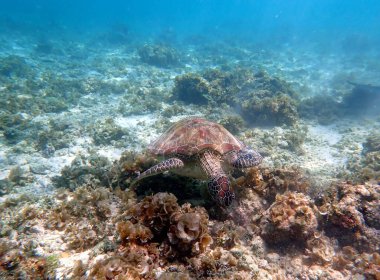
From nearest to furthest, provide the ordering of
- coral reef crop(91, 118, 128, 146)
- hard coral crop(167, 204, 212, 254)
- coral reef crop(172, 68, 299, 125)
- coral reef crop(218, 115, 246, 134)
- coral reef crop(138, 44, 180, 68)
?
hard coral crop(167, 204, 212, 254)
coral reef crop(91, 118, 128, 146)
coral reef crop(218, 115, 246, 134)
coral reef crop(172, 68, 299, 125)
coral reef crop(138, 44, 180, 68)

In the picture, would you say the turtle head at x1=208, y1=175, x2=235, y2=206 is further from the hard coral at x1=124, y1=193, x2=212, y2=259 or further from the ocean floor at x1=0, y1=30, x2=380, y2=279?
the hard coral at x1=124, y1=193, x2=212, y2=259

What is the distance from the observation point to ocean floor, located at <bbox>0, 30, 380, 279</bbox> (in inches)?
116

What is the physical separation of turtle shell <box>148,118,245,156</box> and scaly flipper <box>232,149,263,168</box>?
33cm

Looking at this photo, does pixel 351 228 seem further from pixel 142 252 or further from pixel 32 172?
pixel 32 172

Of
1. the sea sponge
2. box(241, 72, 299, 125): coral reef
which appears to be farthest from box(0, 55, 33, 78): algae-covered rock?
the sea sponge

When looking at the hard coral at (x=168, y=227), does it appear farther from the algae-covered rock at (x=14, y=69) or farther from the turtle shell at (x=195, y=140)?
the algae-covered rock at (x=14, y=69)

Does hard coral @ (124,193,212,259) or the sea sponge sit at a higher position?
hard coral @ (124,193,212,259)

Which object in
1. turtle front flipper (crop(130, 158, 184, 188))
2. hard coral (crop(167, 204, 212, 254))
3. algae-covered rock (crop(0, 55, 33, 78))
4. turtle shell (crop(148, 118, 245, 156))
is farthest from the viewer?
algae-covered rock (crop(0, 55, 33, 78))

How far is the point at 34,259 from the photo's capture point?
124 inches

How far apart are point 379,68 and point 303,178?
28.8 meters

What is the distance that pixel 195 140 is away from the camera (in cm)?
468

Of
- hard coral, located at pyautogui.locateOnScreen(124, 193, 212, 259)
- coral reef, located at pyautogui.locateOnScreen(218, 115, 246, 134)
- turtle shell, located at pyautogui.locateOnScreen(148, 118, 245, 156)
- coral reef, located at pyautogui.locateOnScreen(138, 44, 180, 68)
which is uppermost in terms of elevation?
coral reef, located at pyautogui.locateOnScreen(138, 44, 180, 68)

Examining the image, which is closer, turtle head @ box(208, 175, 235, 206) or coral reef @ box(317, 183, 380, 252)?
turtle head @ box(208, 175, 235, 206)

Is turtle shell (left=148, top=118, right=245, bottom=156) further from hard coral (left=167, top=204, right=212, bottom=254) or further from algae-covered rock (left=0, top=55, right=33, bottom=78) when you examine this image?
algae-covered rock (left=0, top=55, right=33, bottom=78)
